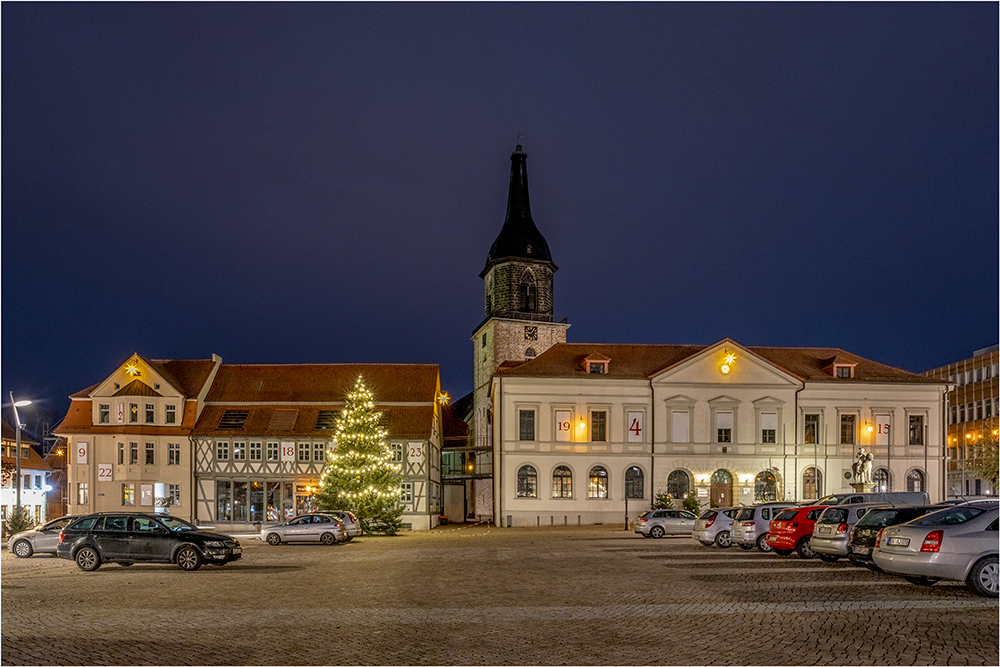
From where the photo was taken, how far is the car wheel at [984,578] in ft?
51.6

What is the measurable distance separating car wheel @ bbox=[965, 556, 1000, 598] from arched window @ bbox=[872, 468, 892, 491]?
44.4 meters

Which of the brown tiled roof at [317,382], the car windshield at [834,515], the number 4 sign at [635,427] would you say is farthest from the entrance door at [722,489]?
the car windshield at [834,515]

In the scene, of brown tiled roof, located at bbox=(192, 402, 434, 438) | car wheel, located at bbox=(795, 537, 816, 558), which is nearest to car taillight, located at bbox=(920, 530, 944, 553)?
car wheel, located at bbox=(795, 537, 816, 558)

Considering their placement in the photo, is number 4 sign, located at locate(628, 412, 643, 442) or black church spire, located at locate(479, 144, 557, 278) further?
black church spire, located at locate(479, 144, 557, 278)

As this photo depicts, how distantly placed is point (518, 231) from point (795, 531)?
4876 centimetres

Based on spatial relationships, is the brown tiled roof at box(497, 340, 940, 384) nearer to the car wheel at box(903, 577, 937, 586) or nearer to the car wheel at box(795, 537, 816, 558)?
the car wheel at box(795, 537, 816, 558)

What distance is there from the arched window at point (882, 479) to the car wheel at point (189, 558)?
1785 inches

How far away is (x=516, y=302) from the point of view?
7088 centimetres

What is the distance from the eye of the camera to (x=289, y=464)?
55.7 m

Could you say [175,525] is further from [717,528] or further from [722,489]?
[722,489]

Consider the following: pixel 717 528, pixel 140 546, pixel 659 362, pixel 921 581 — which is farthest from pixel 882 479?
pixel 140 546

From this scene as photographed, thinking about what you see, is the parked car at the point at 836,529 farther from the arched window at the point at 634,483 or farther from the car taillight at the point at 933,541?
the arched window at the point at 634,483

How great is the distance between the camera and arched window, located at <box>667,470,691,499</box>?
5653cm

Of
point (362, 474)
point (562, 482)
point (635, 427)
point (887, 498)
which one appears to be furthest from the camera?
point (635, 427)
